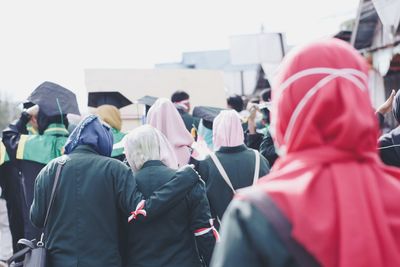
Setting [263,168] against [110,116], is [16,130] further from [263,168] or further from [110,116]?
[263,168]

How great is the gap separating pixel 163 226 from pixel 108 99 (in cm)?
394

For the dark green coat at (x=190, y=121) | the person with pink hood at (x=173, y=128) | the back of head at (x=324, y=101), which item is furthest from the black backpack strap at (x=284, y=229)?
the dark green coat at (x=190, y=121)

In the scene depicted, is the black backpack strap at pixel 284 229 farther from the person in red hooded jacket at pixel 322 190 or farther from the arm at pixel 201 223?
the arm at pixel 201 223

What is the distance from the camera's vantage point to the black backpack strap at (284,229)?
1293 millimetres

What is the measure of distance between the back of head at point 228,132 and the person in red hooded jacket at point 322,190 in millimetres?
2821

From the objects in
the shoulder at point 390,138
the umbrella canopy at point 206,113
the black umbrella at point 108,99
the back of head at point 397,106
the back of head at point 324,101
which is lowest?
the umbrella canopy at point 206,113

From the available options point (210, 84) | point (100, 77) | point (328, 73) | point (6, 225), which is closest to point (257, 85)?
point (210, 84)

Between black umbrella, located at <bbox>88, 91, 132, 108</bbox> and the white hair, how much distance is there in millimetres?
3502

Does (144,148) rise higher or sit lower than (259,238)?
lower

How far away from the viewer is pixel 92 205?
3.12 meters

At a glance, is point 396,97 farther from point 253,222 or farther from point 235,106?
point 235,106

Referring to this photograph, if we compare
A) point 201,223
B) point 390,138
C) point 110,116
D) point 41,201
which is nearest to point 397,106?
point 390,138

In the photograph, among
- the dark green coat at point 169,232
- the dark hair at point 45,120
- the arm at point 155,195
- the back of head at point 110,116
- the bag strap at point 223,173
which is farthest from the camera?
the back of head at point 110,116

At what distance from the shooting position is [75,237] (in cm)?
310
